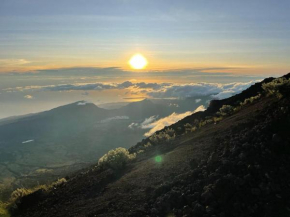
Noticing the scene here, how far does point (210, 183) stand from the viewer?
13.0 m

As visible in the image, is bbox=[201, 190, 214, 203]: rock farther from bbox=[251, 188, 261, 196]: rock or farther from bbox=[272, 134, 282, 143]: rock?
bbox=[272, 134, 282, 143]: rock

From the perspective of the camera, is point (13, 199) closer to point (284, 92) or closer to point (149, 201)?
point (149, 201)

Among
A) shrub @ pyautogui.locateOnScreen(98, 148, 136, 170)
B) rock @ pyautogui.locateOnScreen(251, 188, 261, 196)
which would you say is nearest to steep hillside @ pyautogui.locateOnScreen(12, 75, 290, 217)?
rock @ pyautogui.locateOnScreen(251, 188, 261, 196)

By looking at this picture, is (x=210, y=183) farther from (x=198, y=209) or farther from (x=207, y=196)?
(x=198, y=209)

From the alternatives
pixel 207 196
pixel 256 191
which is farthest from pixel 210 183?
pixel 256 191

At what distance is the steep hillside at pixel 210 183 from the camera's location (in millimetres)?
A: 11469

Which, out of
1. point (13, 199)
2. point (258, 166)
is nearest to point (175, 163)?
point (258, 166)

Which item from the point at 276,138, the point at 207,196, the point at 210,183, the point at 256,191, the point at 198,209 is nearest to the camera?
the point at 256,191

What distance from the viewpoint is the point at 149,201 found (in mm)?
14117

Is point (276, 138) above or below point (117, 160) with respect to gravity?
above

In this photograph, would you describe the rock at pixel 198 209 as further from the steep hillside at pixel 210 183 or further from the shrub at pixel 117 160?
the shrub at pixel 117 160

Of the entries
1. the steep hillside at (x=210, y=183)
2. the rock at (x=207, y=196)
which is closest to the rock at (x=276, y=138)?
the steep hillside at (x=210, y=183)

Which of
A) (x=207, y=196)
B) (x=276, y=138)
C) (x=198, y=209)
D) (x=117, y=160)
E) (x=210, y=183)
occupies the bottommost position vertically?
(x=117, y=160)

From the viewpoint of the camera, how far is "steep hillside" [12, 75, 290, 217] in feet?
37.6
